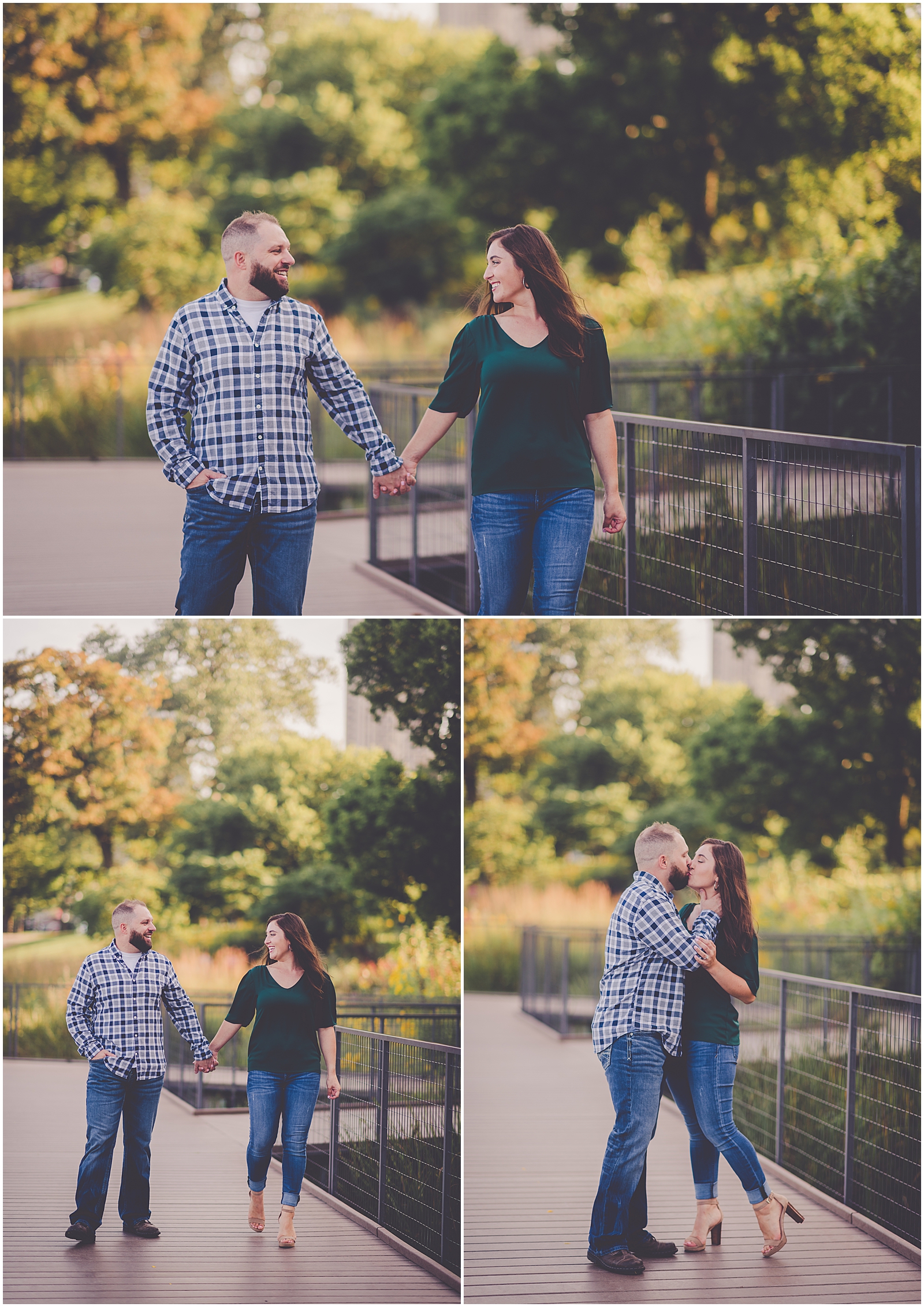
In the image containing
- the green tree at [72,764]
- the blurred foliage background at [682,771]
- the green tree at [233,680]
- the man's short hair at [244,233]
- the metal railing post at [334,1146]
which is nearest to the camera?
the man's short hair at [244,233]

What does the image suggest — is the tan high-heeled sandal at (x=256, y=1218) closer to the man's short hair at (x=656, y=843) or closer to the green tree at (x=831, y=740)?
the man's short hair at (x=656, y=843)

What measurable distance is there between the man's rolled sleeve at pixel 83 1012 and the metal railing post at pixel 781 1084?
283 cm

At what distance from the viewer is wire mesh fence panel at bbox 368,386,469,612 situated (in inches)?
283

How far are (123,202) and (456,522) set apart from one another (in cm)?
1764

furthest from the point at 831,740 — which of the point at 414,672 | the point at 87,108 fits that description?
the point at 87,108

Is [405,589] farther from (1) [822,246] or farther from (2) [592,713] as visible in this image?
(2) [592,713]

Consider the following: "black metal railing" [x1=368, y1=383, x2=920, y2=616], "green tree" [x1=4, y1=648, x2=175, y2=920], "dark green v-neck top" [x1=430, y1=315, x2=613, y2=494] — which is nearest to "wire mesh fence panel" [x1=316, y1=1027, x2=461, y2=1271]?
"green tree" [x1=4, y1=648, x2=175, y2=920]

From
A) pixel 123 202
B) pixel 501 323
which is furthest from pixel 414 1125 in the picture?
pixel 123 202

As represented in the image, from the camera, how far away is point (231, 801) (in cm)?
1023

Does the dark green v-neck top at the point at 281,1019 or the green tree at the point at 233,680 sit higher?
the green tree at the point at 233,680

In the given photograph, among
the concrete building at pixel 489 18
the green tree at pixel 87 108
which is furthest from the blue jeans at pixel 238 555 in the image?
the concrete building at pixel 489 18

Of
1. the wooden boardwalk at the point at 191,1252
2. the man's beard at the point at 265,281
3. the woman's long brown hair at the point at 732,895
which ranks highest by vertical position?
the man's beard at the point at 265,281

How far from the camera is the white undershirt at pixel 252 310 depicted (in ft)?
13.0

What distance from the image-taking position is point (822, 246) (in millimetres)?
12648
